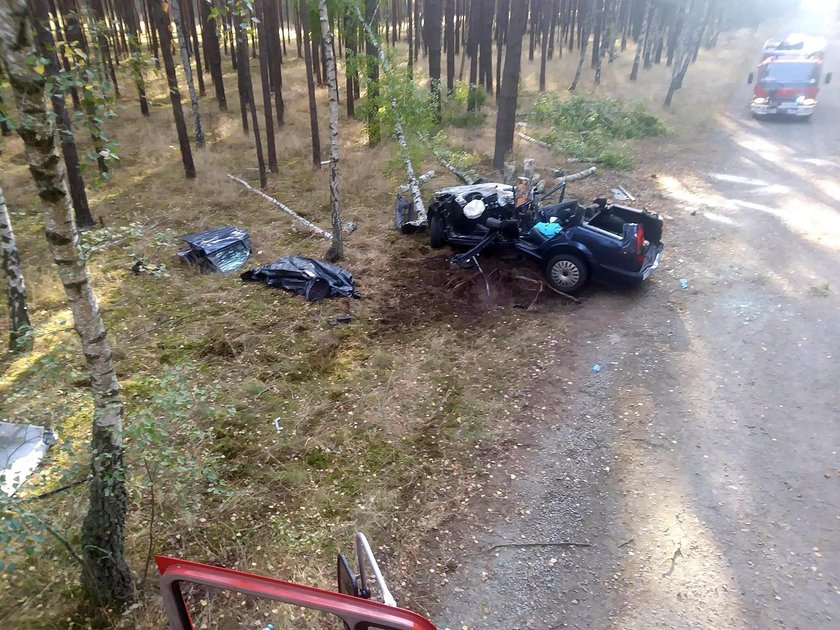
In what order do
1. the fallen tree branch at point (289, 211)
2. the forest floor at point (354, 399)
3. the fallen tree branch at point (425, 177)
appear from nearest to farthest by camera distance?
the forest floor at point (354, 399) → the fallen tree branch at point (289, 211) → the fallen tree branch at point (425, 177)

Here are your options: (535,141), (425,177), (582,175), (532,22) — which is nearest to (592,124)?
(535,141)

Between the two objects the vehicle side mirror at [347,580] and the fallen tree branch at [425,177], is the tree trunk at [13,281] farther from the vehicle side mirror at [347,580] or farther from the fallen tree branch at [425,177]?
the fallen tree branch at [425,177]

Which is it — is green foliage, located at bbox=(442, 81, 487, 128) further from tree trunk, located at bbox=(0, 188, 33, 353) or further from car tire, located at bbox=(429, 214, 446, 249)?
tree trunk, located at bbox=(0, 188, 33, 353)

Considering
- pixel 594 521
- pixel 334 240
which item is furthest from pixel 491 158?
pixel 594 521

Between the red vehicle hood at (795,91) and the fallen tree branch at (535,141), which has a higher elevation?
the red vehicle hood at (795,91)

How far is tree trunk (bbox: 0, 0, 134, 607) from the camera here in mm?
3071

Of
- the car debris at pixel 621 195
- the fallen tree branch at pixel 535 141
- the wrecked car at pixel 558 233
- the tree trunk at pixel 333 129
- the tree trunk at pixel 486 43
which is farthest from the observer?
the tree trunk at pixel 486 43

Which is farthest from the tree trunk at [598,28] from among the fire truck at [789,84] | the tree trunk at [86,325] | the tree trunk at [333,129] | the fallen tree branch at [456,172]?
the tree trunk at [86,325]

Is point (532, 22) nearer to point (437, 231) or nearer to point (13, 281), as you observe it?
point (437, 231)

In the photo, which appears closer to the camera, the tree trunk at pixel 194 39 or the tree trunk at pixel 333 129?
the tree trunk at pixel 333 129

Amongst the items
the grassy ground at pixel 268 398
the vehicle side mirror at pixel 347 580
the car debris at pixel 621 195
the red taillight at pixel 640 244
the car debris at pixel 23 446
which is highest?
the vehicle side mirror at pixel 347 580

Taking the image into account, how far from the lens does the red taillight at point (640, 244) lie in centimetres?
877

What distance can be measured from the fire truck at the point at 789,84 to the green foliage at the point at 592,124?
4348mm

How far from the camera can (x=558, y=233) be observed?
941 centimetres
